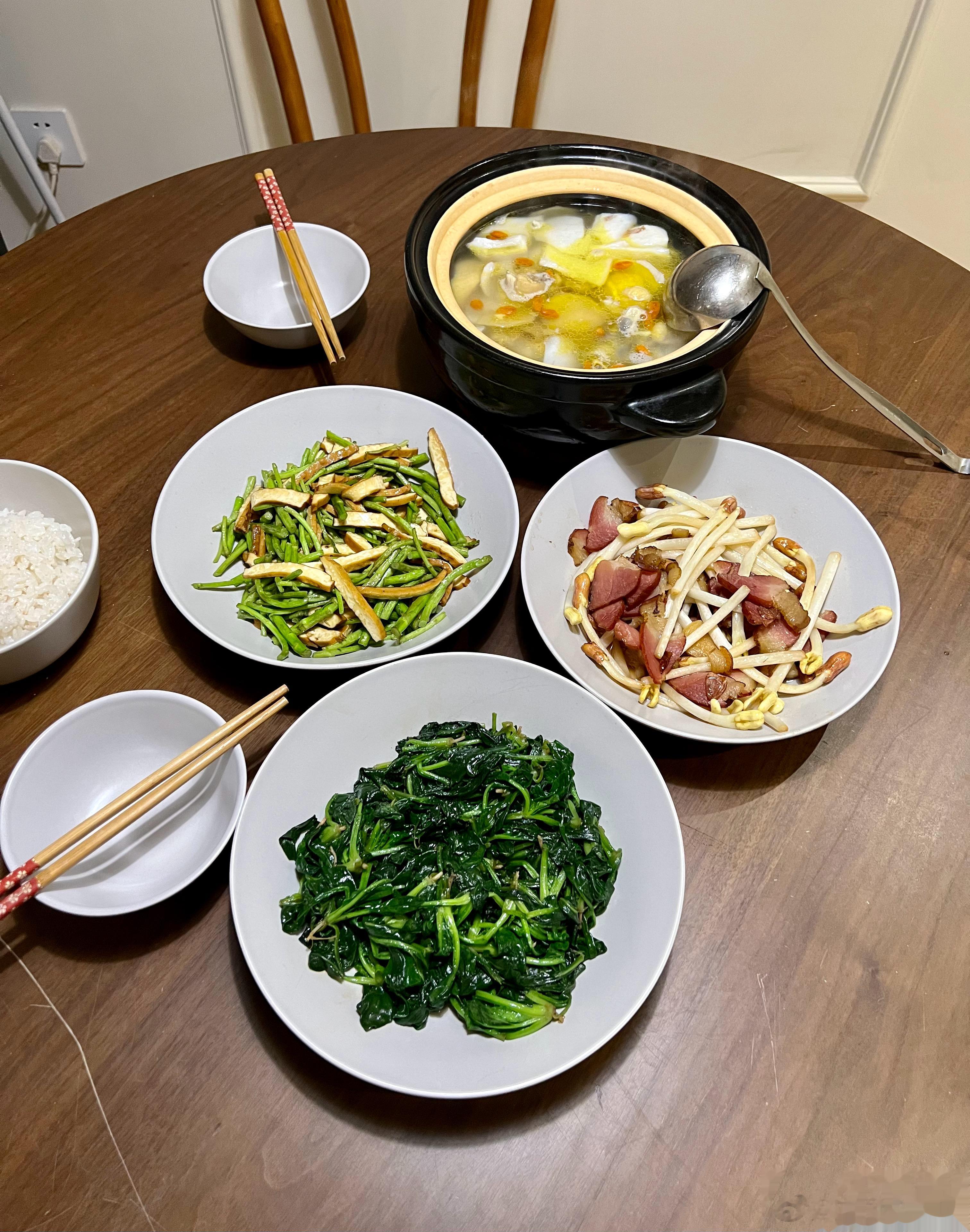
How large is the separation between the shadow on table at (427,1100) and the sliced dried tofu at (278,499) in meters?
0.80

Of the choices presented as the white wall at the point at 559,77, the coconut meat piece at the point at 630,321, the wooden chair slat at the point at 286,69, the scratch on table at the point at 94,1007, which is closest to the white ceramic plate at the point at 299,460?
the coconut meat piece at the point at 630,321

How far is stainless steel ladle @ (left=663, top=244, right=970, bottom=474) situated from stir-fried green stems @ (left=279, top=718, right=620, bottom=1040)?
89cm

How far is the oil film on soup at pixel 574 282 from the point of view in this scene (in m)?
1.67

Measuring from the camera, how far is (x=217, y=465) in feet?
5.27

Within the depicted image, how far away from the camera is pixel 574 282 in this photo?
5.78ft

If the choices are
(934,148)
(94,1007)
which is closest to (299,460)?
(94,1007)

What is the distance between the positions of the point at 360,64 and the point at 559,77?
0.83 meters

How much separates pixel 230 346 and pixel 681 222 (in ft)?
3.41

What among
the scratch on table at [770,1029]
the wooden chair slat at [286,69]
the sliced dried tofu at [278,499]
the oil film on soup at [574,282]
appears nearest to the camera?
the scratch on table at [770,1029]

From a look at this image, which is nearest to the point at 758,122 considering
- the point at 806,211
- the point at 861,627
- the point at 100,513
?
the point at 806,211

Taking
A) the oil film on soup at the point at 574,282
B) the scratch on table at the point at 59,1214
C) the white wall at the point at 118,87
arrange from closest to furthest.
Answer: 1. the scratch on table at the point at 59,1214
2. the oil film on soup at the point at 574,282
3. the white wall at the point at 118,87

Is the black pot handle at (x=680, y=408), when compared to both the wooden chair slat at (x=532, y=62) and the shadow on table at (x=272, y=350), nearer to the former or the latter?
the shadow on table at (x=272, y=350)

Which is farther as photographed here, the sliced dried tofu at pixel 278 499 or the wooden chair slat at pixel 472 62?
the wooden chair slat at pixel 472 62

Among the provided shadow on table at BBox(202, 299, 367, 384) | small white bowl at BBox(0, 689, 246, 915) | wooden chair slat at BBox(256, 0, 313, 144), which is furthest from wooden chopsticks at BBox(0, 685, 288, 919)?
wooden chair slat at BBox(256, 0, 313, 144)
